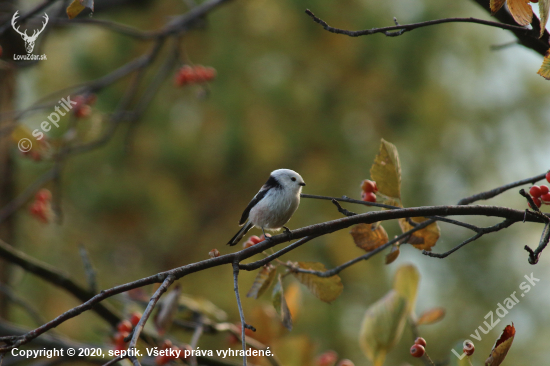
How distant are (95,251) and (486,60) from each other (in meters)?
4.70

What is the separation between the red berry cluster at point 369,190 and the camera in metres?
1.47

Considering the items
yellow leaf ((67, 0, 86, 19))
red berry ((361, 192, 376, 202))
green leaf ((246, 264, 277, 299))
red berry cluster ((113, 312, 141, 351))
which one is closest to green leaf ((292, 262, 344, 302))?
green leaf ((246, 264, 277, 299))

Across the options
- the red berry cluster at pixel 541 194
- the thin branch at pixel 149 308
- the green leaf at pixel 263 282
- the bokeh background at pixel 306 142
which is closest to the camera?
the thin branch at pixel 149 308

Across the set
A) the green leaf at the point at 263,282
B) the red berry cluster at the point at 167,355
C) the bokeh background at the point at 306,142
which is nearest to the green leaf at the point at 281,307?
the green leaf at the point at 263,282

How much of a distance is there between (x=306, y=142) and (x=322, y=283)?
11.8 feet

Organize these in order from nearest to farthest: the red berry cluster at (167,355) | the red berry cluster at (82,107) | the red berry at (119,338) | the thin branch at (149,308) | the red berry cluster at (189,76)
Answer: the thin branch at (149,308)
the red berry cluster at (167,355)
the red berry at (119,338)
the red berry cluster at (82,107)
the red berry cluster at (189,76)

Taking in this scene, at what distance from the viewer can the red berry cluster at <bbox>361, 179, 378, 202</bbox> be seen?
1469 mm

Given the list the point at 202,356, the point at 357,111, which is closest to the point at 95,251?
the point at 357,111

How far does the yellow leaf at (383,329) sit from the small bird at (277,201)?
20.2 inches

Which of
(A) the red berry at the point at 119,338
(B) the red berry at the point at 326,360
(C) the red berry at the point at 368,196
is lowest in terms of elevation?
(B) the red berry at the point at 326,360

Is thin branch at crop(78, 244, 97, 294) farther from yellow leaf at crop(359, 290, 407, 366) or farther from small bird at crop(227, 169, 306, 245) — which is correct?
yellow leaf at crop(359, 290, 407, 366)

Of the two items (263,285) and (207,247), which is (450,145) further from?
(263,285)

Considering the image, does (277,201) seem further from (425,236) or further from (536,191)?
(536,191)

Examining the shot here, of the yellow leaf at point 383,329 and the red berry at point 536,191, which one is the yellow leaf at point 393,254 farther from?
the red berry at point 536,191
